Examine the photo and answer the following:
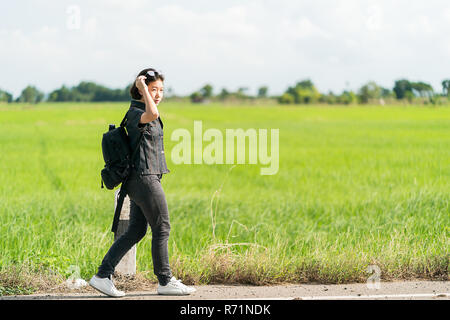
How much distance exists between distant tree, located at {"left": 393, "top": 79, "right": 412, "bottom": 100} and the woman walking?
10.1 m

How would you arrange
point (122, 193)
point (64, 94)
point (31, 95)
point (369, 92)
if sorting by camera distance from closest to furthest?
point (122, 193)
point (31, 95)
point (64, 94)
point (369, 92)

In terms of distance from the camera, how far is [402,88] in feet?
43.4

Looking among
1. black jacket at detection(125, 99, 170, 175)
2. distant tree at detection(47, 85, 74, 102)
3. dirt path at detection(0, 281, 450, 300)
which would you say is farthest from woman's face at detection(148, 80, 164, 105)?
distant tree at detection(47, 85, 74, 102)

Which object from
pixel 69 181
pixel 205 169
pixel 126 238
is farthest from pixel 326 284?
pixel 205 169

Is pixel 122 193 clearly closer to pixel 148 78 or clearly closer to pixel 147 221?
pixel 147 221

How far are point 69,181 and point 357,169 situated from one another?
8.34 metres

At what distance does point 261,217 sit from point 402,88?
239 inches

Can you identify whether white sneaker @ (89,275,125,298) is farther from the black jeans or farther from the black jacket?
the black jacket

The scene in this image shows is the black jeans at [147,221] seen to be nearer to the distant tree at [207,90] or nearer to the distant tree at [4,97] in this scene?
the distant tree at [4,97]

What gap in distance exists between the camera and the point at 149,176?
4.41 meters

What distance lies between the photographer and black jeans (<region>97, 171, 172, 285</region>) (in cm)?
441

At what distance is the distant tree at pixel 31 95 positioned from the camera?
476 inches

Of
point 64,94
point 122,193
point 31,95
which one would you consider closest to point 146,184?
point 122,193

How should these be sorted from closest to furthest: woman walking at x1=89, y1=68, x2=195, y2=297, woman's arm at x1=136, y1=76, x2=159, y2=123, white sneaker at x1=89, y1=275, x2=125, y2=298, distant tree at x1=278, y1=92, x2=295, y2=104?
woman's arm at x1=136, y1=76, x2=159, y2=123 → woman walking at x1=89, y1=68, x2=195, y2=297 → white sneaker at x1=89, y1=275, x2=125, y2=298 → distant tree at x1=278, y1=92, x2=295, y2=104
